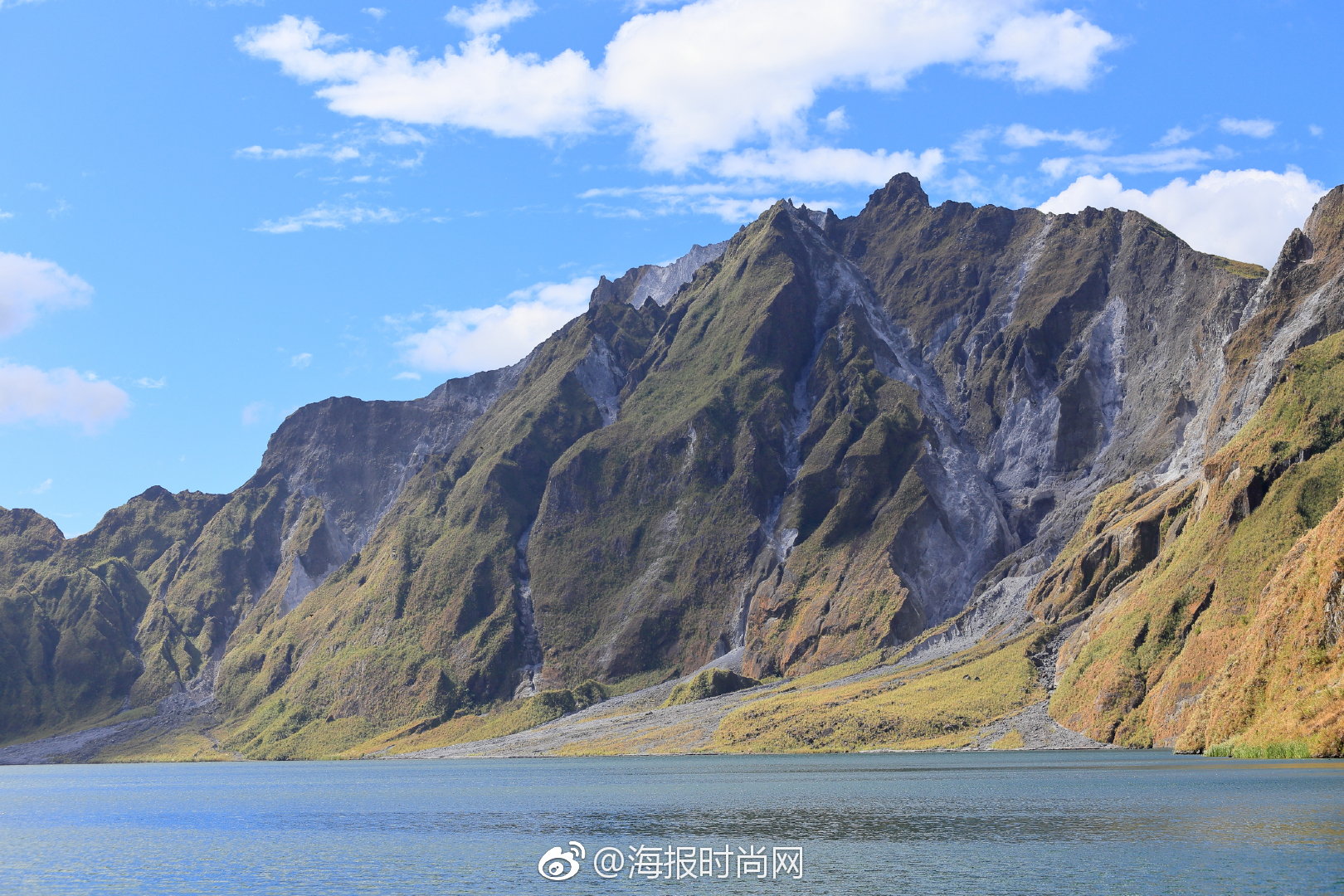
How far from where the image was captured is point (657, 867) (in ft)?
235

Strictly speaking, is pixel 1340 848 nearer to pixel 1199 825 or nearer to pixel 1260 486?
pixel 1199 825

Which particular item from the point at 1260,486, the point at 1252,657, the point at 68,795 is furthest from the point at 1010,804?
the point at 68,795

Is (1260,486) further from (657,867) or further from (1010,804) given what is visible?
(657,867)

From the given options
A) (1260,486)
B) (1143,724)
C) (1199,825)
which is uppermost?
(1260,486)

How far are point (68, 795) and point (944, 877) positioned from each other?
153997 millimetres

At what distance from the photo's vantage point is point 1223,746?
12712 cm

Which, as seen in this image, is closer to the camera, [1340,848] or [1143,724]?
[1340,848]

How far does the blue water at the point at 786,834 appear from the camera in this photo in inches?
2502

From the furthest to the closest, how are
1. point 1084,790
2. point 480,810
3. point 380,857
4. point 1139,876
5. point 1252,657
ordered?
point 1252,657 → point 480,810 → point 1084,790 → point 380,857 → point 1139,876

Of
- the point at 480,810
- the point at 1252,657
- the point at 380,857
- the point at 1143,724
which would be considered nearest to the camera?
the point at 380,857

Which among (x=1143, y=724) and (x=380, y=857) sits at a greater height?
(x=380, y=857)

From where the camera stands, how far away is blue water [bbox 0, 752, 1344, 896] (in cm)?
6356

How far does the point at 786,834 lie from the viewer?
8525cm

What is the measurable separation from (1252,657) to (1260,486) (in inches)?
2099
